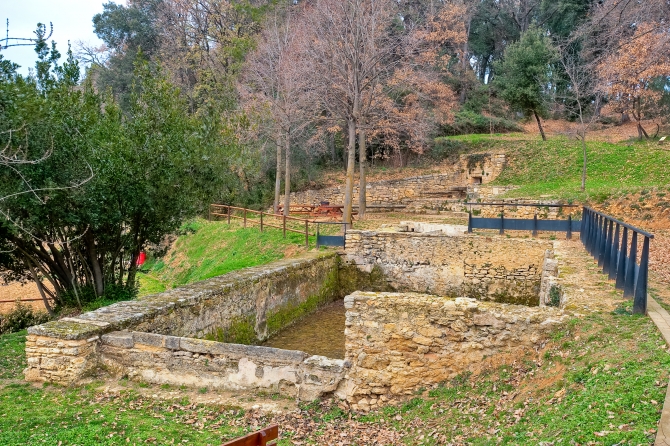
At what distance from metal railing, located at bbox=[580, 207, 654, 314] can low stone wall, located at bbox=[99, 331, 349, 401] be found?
11.4 ft

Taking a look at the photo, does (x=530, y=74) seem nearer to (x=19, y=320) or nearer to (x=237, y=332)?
(x=237, y=332)

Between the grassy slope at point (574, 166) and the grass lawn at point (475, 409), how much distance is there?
12.8 metres

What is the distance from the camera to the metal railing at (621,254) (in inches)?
206

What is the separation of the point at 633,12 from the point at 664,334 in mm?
10423

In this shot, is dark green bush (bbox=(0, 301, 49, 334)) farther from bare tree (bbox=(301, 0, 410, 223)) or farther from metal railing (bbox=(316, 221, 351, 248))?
bare tree (bbox=(301, 0, 410, 223))

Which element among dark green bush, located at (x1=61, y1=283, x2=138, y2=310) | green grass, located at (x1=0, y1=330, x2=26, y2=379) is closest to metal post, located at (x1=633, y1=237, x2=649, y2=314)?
green grass, located at (x1=0, y1=330, x2=26, y2=379)

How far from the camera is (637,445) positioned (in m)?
2.77

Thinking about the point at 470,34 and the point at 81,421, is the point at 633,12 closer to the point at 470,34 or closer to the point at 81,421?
the point at 81,421

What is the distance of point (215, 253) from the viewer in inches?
687

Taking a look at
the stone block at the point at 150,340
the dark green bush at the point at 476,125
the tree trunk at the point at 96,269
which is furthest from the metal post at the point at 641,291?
the dark green bush at the point at 476,125

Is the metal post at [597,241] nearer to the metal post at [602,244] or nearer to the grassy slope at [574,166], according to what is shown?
the metal post at [602,244]

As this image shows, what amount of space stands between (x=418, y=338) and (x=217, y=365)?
260 cm

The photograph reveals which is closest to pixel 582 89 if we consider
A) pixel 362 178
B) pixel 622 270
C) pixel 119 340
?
pixel 362 178

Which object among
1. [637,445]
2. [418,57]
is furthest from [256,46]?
[637,445]
